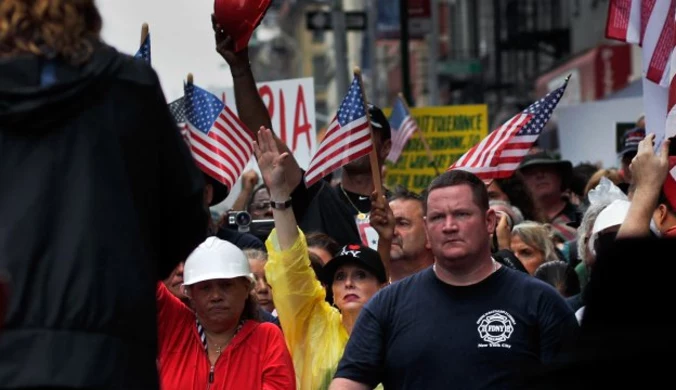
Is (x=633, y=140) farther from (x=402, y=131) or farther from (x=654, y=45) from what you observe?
(x=402, y=131)

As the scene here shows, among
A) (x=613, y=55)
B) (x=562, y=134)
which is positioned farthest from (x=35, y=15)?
(x=613, y=55)

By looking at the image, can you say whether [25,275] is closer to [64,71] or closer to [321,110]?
[64,71]

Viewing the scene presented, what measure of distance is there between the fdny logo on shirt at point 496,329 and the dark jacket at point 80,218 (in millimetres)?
2107

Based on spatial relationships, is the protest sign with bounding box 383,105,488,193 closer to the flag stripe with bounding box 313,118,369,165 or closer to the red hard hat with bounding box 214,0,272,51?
the flag stripe with bounding box 313,118,369,165

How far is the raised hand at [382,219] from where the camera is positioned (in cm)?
801

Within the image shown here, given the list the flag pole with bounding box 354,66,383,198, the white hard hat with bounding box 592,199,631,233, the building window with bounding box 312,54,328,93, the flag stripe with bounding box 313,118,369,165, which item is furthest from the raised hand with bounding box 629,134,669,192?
the building window with bounding box 312,54,328,93

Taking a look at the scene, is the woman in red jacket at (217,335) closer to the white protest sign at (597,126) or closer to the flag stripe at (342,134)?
the flag stripe at (342,134)

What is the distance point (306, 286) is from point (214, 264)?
398mm

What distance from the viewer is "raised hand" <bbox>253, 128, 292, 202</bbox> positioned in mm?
7374

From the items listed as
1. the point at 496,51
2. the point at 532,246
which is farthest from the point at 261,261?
the point at 496,51

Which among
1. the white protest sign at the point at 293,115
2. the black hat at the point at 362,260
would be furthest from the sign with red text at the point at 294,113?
the black hat at the point at 362,260

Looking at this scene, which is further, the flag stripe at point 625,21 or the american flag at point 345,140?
the american flag at point 345,140

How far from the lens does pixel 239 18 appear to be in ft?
28.3

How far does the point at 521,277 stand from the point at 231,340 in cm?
150
